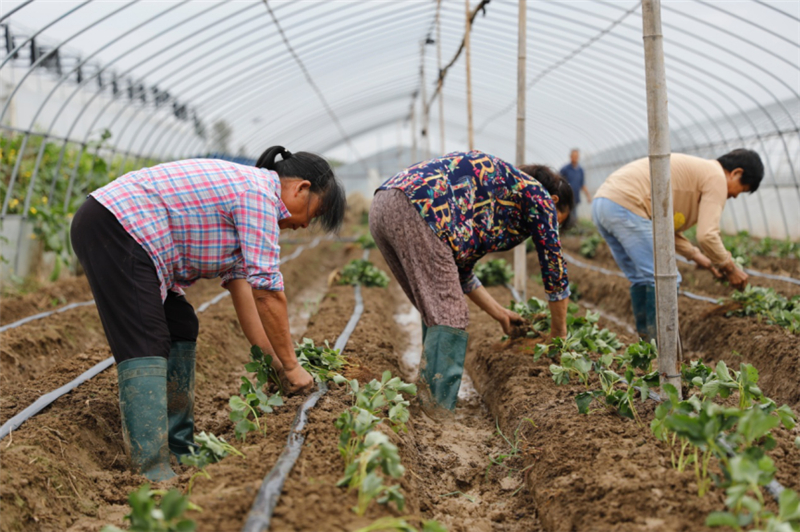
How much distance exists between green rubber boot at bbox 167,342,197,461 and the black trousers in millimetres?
453

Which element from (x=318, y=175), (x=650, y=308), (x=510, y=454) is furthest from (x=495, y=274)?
(x=318, y=175)

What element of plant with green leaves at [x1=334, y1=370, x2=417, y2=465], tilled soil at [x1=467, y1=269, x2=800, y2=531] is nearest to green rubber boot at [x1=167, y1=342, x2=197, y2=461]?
plant with green leaves at [x1=334, y1=370, x2=417, y2=465]

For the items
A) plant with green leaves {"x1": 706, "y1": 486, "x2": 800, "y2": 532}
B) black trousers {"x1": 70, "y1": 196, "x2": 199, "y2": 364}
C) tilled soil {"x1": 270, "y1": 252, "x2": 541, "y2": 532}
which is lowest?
tilled soil {"x1": 270, "y1": 252, "x2": 541, "y2": 532}

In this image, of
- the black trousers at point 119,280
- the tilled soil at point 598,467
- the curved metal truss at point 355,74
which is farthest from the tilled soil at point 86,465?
the curved metal truss at point 355,74

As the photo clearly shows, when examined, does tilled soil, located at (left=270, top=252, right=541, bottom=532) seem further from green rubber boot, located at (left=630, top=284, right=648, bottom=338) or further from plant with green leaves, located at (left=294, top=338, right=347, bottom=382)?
green rubber boot, located at (left=630, top=284, right=648, bottom=338)

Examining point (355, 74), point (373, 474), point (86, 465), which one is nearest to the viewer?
point (373, 474)

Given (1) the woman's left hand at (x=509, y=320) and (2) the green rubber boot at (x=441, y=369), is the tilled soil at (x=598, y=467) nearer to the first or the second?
(2) the green rubber boot at (x=441, y=369)

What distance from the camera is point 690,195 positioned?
4660 mm

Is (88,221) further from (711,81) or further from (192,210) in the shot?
(711,81)

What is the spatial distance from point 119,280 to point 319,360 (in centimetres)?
113

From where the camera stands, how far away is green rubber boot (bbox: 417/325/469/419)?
349cm

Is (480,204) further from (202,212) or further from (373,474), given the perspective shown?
(373,474)

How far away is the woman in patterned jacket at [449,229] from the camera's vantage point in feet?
11.3

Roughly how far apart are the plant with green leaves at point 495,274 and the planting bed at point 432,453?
103 inches
